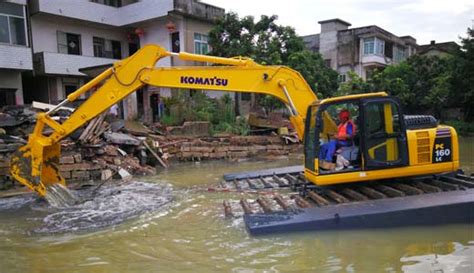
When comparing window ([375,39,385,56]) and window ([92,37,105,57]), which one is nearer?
window ([92,37,105,57])

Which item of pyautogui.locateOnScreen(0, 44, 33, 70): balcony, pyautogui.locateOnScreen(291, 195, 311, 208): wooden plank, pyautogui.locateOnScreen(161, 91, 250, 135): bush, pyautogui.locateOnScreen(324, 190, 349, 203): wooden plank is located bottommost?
pyautogui.locateOnScreen(291, 195, 311, 208): wooden plank

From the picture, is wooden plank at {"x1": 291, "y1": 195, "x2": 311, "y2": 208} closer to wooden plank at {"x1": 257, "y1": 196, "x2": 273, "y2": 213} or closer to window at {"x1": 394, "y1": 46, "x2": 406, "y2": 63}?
wooden plank at {"x1": 257, "y1": 196, "x2": 273, "y2": 213}

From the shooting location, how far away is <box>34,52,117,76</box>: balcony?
21641mm

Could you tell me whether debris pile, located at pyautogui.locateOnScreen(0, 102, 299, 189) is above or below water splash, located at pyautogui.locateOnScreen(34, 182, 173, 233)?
above

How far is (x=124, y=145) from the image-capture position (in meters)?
14.2

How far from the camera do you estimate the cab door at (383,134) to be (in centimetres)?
673

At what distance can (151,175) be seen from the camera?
42.1ft

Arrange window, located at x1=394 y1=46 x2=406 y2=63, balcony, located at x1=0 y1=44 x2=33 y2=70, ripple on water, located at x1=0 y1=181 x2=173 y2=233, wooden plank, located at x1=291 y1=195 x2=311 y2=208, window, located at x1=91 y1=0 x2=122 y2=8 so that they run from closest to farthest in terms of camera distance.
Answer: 1. wooden plank, located at x1=291 y1=195 x2=311 y2=208
2. ripple on water, located at x1=0 y1=181 x2=173 y2=233
3. balcony, located at x1=0 y1=44 x2=33 y2=70
4. window, located at x1=91 y1=0 x2=122 y2=8
5. window, located at x1=394 y1=46 x2=406 y2=63

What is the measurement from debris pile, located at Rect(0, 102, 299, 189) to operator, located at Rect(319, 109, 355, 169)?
661 cm

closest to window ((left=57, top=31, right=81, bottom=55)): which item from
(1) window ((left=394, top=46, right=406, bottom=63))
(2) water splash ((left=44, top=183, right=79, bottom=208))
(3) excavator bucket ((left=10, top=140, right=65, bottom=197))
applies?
(2) water splash ((left=44, top=183, right=79, bottom=208))

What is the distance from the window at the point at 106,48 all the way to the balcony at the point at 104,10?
1.43 meters

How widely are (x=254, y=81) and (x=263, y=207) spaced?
2.33 m

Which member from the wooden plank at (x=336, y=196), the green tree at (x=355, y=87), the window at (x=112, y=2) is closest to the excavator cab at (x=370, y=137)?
the wooden plank at (x=336, y=196)

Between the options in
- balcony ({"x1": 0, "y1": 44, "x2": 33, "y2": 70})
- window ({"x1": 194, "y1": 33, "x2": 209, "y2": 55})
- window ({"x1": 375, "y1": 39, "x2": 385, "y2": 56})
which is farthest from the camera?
window ({"x1": 375, "y1": 39, "x2": 385, "y2": 56})
